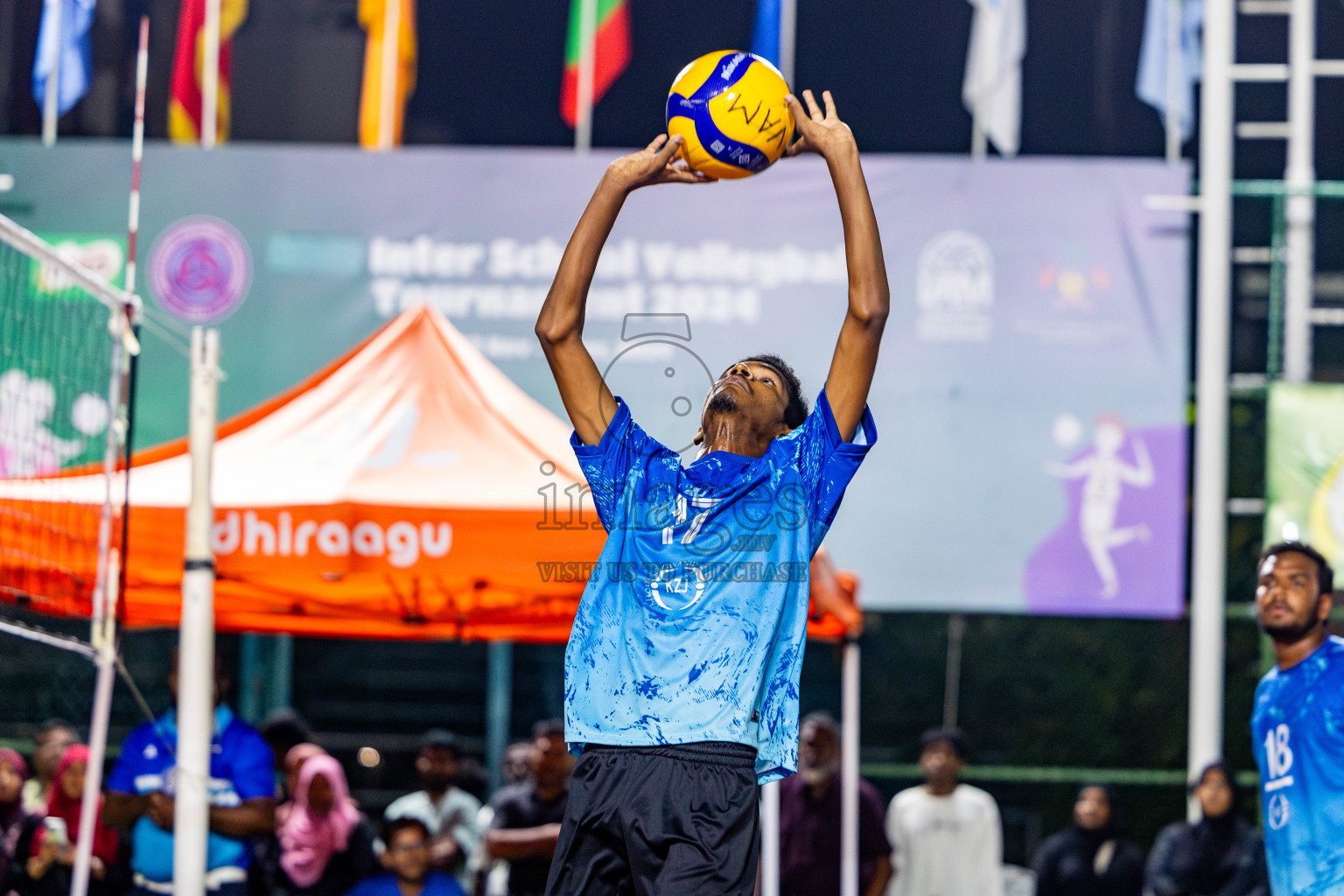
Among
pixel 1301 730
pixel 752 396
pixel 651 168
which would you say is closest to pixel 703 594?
pixel 752 396

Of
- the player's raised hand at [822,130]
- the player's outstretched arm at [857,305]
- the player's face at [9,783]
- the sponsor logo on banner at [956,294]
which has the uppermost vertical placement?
the sponsor logo on banner at [956,294]

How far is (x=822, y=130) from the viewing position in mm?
3852

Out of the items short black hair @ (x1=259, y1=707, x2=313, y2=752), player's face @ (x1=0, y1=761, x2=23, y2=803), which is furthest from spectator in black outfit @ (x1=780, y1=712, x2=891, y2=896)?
player's face @ (x1=0, y1=761, x2=23, y2=803)

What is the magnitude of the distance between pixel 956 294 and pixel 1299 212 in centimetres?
219

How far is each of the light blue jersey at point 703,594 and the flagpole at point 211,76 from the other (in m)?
7.56

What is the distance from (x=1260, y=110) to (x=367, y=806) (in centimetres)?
817

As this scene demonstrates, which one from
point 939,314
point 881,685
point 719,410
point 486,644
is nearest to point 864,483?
point 939,314

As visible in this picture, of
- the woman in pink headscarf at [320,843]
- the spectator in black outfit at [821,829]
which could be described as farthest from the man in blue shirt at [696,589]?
the spectator in black outfit at [821,829]

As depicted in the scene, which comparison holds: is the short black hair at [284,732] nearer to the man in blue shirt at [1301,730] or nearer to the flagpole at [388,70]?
the flagpole at [388,70]

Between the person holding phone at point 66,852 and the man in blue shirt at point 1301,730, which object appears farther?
the person holding phone at point 66,852

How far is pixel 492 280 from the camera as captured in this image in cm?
1001

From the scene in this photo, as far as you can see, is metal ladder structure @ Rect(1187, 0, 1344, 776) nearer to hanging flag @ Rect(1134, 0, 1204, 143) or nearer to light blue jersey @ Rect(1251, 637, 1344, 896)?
hanging flag @ Rect(1134, 0, 1204, 143)

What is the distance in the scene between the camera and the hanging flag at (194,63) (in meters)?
10.9

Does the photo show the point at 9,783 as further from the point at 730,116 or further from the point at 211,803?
the point at 730,116
